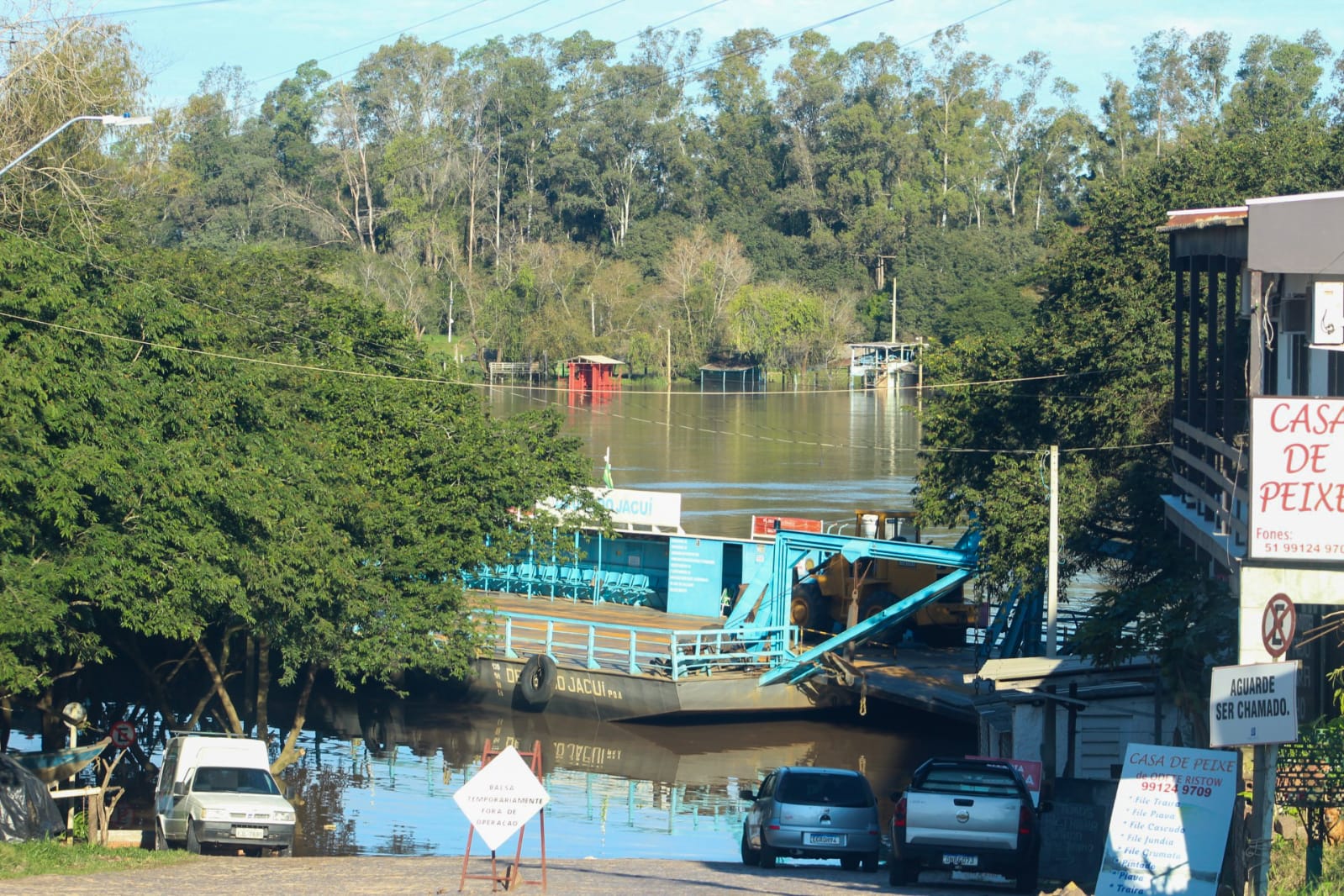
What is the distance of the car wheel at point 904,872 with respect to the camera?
15.9 meters

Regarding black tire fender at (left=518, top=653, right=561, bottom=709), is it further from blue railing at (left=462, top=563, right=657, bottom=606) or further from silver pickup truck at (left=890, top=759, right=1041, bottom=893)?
silver pickup truck at (left=890, top=759, right=1041, bottom=893)

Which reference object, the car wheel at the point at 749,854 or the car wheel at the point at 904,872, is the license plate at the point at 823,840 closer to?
the car wheel at the point at 749,854

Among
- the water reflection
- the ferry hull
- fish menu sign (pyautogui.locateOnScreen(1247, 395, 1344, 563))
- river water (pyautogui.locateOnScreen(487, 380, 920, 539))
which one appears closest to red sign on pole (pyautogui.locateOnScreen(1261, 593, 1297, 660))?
fish menu sign (pyautogui.locateOnScreen(1247, 395, 1344, 563))

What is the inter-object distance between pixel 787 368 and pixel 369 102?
46.8m

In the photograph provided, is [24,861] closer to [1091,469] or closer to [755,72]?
[1091,469]

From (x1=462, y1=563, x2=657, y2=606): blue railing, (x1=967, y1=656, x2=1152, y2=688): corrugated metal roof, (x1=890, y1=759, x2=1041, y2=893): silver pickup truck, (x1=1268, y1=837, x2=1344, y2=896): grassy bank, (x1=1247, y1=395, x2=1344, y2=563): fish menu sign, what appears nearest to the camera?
(x1=1268, y1=837, x2=1344, y2=896): grassy bank

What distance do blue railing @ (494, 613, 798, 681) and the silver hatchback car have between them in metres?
13.2

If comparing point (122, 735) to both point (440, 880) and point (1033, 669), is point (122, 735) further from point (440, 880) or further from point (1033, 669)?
point (1033, 669)

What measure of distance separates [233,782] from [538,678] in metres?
14.2

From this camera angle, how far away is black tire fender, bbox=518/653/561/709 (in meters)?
33.8

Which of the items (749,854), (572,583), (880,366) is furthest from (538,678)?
(880,366)

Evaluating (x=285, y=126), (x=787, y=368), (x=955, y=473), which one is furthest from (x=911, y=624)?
(x=285, y=126)

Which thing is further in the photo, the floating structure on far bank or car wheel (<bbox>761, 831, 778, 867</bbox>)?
the floating structure on far bank

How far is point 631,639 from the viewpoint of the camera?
33062 millimetres
